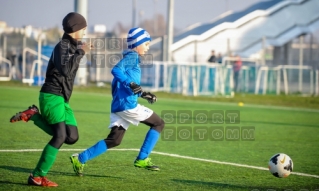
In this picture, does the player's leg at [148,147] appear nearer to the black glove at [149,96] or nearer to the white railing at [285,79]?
the black glove at [149,96]

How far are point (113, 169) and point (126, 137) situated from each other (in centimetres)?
396

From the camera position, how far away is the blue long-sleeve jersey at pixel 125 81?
785 centimetres

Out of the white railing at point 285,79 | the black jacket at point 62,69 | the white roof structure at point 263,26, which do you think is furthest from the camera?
the white roof structure at point 263,26

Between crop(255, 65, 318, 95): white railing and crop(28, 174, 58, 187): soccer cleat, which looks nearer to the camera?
crop(28, 174, 58, 187): soccer cleat

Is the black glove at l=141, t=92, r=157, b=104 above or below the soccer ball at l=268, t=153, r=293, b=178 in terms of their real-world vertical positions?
above

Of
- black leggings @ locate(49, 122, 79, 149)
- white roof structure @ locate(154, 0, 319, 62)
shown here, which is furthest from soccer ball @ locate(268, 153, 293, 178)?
white roof structure @ locate(154, 0, 319, 62)

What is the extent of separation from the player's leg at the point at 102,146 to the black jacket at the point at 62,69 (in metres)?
0.88

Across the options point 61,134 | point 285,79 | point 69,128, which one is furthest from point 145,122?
point 285,79

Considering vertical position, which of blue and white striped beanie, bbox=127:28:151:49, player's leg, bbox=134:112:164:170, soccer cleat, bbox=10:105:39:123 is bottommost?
player's leg, bbox=134:112:164:170

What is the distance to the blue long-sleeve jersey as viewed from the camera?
7.85m

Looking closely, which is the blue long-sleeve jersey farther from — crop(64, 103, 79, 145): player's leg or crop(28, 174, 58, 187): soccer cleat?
crop(28, 174, 58, 187): soccer cleat

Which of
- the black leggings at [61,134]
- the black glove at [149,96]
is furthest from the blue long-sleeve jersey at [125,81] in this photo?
the black leggings at [61,134]

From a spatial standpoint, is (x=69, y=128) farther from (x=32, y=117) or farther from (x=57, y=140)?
(x=32, y=117)

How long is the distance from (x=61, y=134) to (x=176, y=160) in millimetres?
2932
